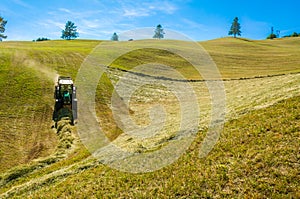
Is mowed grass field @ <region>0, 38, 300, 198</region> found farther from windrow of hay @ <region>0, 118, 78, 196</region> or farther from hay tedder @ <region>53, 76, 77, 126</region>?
hay tedder @ <region>53, 76, 77, 126</region>

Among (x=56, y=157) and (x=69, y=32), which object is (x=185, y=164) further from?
(x=69, y=32)

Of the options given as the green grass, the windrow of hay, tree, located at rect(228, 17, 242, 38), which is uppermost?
tree, located at rect(228, 17, 242, 38)

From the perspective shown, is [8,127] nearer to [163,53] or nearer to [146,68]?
[146,68]

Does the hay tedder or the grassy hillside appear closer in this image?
the grassy hillside

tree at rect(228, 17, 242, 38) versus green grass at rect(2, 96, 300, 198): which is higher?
tree at rect(228, 17, 242, 38)

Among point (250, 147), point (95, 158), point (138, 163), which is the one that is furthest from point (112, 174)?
point (250, 147)

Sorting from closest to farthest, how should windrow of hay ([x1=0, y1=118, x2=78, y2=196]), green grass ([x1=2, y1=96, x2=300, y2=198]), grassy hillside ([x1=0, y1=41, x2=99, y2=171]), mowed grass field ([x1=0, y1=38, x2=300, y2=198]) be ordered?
green grass ([x1=2, y1=96, x2=300, y2=198]), mowed grass field ([x1=0, y1=38, x2=300, y2=198]), windrow of hay ([x1=0, y1=118, x2=78, y2=196]), grassy hillside ([x1=0, y1=41, x2=99, y2=171])

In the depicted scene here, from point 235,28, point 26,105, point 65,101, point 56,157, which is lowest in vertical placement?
point 56,157

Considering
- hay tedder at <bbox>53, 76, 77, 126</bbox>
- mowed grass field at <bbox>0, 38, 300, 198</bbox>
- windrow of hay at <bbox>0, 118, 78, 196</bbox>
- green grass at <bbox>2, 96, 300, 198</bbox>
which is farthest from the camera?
hay tedder at <bbox>53, 76, 77, 126</bbox>

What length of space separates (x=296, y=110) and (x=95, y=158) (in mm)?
10758

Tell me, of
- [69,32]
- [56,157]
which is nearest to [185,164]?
[56,157]

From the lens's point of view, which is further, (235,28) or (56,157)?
(235,28)

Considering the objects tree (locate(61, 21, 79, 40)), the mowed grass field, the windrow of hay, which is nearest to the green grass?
the mowed grass field

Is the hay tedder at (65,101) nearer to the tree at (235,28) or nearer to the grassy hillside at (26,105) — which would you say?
the grassy hillside at (26,105)
